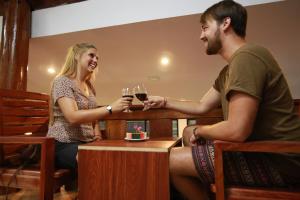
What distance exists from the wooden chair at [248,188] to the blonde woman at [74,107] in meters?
0.70

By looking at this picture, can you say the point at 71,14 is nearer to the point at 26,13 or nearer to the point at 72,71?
the point at 26,13

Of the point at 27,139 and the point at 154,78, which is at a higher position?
A: the point at 154,78

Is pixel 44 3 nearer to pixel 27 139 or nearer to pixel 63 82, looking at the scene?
pixel 63 82

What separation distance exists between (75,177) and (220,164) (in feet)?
3.21

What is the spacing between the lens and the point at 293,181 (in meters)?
0.97

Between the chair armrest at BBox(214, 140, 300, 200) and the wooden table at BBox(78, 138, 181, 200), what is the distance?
23 cm

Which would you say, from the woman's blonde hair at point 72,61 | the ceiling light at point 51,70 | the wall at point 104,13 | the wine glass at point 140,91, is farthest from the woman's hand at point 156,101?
the ceiling light at point 51,70

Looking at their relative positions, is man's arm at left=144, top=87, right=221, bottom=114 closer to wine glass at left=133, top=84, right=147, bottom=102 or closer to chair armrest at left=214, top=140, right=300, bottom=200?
wine glass at left=133, top=84, right=147, bottom=102

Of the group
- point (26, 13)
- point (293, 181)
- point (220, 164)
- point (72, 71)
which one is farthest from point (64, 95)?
point (26, 13)

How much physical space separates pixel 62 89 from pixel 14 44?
1517 millimetres

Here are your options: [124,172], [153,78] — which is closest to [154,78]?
[153,78]

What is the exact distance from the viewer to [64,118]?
1.51 m

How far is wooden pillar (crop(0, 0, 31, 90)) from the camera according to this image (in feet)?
8.02

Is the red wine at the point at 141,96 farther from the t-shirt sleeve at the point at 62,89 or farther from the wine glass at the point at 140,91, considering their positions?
the t-shirt sleeve at the point at 62,89
